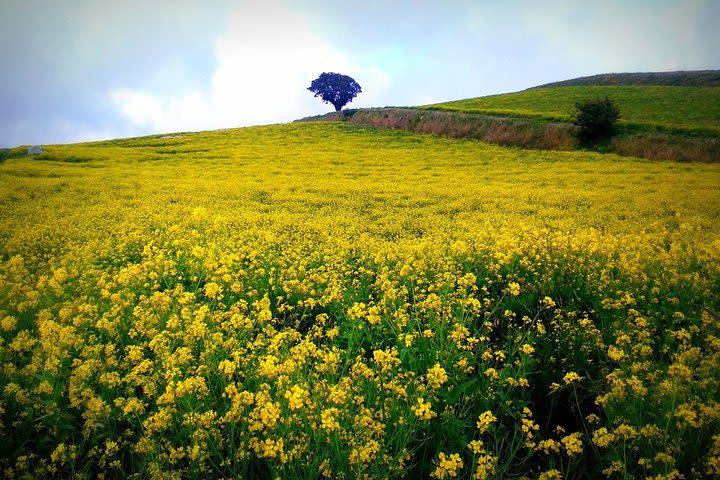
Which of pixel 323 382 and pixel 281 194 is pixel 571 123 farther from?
pixel 323 382

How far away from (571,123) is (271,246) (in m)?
27.4

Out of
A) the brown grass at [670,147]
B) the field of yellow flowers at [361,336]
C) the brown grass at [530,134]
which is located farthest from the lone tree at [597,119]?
the field of yellow flowers at [361,336]

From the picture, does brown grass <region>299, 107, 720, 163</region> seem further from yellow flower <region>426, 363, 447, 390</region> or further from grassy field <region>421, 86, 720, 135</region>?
yellow flower <region>426, 363, 447, 390</region>

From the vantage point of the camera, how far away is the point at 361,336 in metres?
4.75

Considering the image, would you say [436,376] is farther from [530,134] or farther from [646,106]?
[646,106]

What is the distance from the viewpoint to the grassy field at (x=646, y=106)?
25.6 metres

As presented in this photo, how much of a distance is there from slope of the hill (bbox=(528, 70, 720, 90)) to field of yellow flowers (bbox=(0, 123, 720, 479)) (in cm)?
5070

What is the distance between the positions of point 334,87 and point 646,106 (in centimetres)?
4992

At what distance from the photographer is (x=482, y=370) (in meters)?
4.05

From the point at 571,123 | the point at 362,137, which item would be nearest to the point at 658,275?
the point at 571,123

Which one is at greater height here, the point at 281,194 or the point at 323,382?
the point at 281,194

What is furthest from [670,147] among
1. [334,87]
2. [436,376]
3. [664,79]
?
[334,87]

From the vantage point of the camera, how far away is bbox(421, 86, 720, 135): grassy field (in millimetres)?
25641

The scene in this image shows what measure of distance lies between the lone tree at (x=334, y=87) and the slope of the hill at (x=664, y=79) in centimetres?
4063
